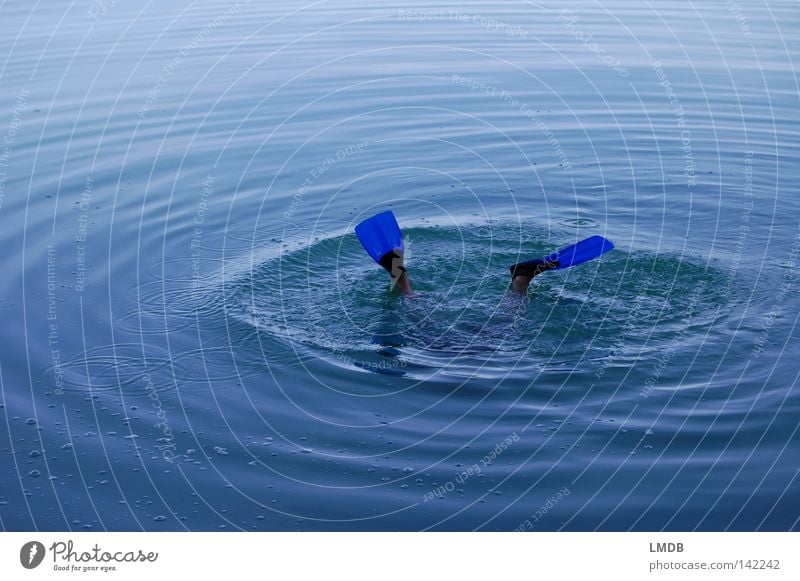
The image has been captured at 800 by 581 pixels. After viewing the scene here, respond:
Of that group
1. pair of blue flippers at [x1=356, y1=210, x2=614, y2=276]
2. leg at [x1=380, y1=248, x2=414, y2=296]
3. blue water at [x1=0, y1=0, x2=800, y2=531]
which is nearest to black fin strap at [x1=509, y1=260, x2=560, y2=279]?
pair of blue flippers at [x1=356, y1=210, x2=614, y2=276]

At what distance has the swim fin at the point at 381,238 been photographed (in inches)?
328

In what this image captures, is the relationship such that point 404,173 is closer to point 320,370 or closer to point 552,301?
point 552,301

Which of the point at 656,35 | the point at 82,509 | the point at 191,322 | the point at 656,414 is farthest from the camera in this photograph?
the point at 656,35

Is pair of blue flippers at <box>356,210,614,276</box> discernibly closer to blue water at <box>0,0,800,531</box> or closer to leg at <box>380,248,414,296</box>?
leg at <box>380,248,414,296</box>

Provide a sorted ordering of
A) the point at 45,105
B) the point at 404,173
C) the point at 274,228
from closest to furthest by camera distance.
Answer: the point at 274,228, the point at 404,173, the point at 45,105

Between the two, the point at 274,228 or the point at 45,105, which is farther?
the point at 45,105

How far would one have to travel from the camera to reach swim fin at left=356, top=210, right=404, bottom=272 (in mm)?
8337

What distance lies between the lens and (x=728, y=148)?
39.3 feet

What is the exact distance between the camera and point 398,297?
8359 millimetres

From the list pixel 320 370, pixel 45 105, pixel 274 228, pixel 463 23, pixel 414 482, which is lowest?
pixel 414 482

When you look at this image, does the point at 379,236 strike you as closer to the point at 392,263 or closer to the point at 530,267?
the point at 392,263

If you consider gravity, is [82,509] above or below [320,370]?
below

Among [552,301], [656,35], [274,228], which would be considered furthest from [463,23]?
[552,301]

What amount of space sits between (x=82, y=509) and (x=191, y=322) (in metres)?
2.47
